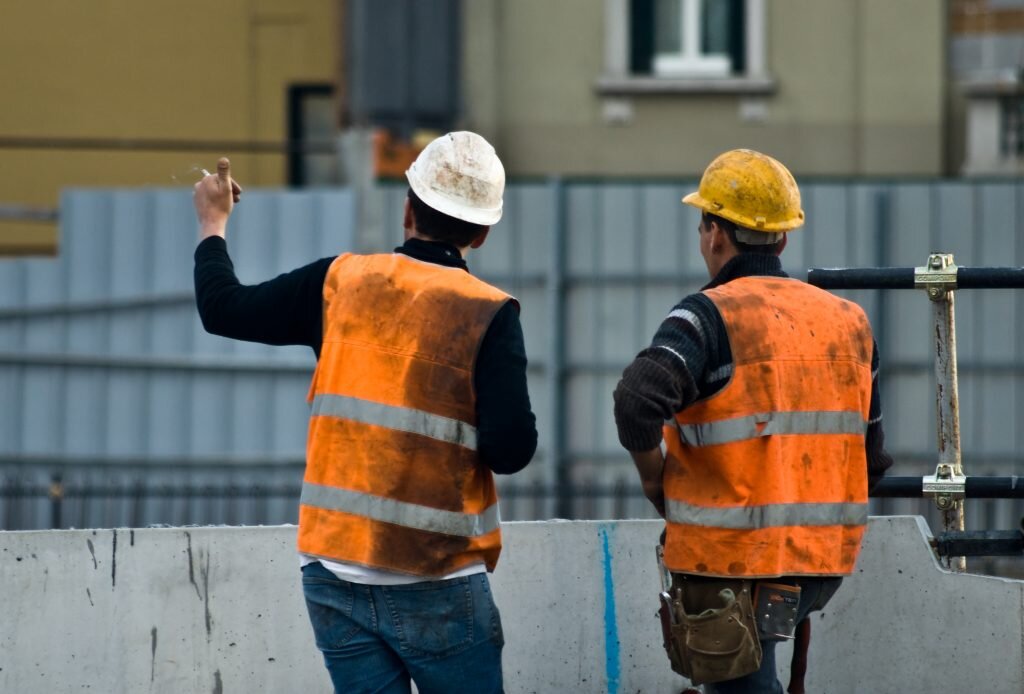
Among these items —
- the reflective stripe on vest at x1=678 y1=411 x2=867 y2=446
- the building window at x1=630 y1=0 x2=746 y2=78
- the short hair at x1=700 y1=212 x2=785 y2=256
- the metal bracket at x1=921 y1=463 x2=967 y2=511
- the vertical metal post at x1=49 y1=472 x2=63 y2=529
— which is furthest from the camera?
the building window at x1=630 y1=0 x2=746 y2=78

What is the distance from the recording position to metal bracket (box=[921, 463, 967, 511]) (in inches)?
199

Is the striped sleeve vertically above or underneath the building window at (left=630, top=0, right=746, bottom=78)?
underneath

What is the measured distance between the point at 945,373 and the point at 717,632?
158cm

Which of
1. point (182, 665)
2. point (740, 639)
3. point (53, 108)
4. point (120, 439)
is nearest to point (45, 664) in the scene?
point (182, 665)

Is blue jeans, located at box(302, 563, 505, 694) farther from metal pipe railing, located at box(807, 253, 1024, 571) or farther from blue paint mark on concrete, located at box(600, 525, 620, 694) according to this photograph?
metal pipe railing, located at box(807, 253, 1024, 571)

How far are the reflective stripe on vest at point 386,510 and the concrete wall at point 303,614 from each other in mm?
1471

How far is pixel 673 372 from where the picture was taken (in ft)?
12.6

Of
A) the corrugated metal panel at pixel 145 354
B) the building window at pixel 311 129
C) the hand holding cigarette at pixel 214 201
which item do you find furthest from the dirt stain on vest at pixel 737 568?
the building window at pixel 311 129

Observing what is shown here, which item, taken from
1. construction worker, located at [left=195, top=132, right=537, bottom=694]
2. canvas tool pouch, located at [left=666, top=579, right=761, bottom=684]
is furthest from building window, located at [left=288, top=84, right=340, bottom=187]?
canvas tool pouch, located at [left=666, top=579, right=761, bottom=684]

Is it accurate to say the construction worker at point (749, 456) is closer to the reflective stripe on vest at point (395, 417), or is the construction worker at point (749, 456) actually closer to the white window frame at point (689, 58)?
the reflective stripe on vest at point (395, 417)

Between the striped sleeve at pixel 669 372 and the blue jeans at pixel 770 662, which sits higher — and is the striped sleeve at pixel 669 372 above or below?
above

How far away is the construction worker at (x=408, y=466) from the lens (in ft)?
12.5

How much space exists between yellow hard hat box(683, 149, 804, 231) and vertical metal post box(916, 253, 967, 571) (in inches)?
40.8

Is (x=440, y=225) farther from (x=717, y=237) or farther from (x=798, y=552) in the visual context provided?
(x=798, y=552)
